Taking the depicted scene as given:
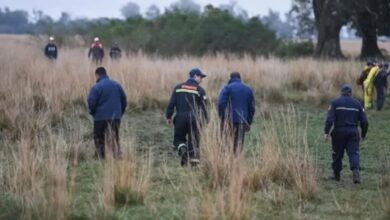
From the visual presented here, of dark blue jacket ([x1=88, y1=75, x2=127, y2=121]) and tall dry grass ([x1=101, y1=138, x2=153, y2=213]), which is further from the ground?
dark blue jacket ([x1=88, y1=75, x2=127, y2=121])

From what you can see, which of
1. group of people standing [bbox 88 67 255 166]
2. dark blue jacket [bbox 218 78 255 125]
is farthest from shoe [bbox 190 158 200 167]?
dark blue jacket [bbox 218 78 255 125]

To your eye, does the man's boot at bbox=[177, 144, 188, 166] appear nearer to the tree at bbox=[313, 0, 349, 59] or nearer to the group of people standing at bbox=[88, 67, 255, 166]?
the group of people standing at bbox=[88, 67, 255, 166]

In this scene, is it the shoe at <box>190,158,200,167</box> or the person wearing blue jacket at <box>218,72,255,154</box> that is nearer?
the shoe at <box>190,158,200,167</box>

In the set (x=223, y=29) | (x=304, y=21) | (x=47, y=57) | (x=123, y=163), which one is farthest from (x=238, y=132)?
(x=304, y=21)

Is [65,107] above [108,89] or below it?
below

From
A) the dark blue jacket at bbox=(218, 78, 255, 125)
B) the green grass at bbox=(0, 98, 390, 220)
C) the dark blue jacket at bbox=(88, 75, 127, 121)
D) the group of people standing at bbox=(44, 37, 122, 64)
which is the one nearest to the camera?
the green grass at bbox=(0, 98, 390, 220)

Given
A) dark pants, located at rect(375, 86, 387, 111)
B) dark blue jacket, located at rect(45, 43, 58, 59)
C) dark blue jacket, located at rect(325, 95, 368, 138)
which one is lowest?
dark pants, located at rect(375, 86, 387, 111)

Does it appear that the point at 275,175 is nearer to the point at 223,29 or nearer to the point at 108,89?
the point at 108,89

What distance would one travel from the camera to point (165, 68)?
22.8m

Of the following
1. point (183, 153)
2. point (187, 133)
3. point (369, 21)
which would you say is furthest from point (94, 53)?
point (369, 21)

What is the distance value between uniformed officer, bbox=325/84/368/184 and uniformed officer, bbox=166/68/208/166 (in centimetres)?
197

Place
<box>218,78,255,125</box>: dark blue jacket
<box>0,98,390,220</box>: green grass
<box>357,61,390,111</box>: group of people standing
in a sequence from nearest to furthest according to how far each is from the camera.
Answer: <box>0,98,390,220</box>: green grass < <box>218,78,255,125</box>: dark blue jacket < <box>357,61,390,111</box>: group of people standing

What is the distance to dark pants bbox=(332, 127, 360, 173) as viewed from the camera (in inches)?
392

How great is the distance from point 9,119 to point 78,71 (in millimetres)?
6429
